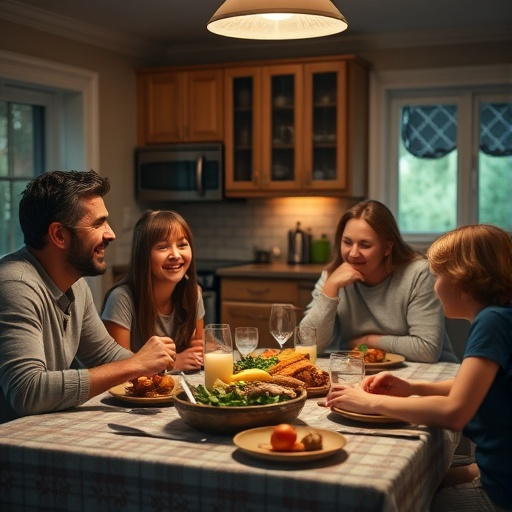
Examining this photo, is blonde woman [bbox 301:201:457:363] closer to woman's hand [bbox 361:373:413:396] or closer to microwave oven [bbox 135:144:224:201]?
woman's hand [bbox 361:373:413:396]

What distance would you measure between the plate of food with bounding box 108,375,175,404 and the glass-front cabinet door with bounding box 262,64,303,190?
3.43m

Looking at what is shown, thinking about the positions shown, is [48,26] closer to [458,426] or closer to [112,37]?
[112,37]

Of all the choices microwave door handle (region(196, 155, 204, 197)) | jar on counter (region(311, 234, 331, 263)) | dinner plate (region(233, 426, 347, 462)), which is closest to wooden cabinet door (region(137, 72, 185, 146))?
microwave door handle (region(196, 155, 204, 197))

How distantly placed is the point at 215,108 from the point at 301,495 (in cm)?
443

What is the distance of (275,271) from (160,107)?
156 centimetres

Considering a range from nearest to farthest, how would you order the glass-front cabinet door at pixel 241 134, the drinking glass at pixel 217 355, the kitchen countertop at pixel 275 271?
the drinking glass at pixel 217 355 < the kitchen countertop at pixel 275 271 < the glass-front cabinet door at pixel 241 134

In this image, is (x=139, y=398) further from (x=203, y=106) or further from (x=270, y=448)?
(x=203, y=106)

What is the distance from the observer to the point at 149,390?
7.26ft

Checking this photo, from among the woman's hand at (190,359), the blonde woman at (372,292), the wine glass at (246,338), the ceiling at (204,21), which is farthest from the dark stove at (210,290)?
the wine glass at (246,338)

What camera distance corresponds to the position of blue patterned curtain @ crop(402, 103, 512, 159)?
218 inches

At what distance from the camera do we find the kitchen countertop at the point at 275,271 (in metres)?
5.17

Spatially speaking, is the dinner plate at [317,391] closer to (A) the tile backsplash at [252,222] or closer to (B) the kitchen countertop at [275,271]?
(B) the kitchen countertop at [275,271]

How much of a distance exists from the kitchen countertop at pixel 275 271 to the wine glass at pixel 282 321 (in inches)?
96.0

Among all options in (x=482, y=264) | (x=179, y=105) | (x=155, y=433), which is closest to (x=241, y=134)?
(x=179, y=105)
